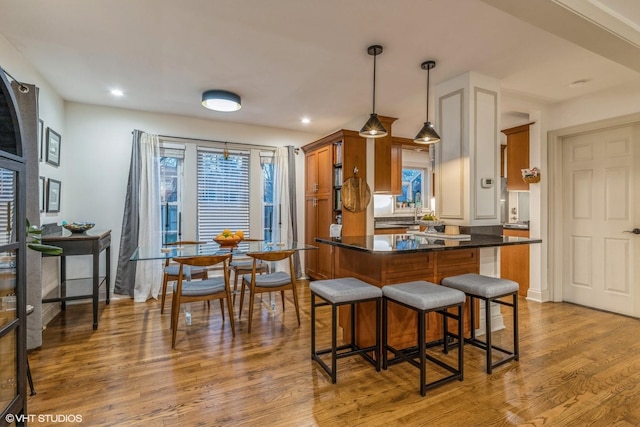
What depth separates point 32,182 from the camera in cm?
252

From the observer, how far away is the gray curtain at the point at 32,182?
8.17 feet

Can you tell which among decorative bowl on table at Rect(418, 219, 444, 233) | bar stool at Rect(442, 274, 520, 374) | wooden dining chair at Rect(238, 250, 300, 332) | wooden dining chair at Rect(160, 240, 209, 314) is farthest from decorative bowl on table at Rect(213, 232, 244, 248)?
bar stool at Rect(442, 274, 520, 374)

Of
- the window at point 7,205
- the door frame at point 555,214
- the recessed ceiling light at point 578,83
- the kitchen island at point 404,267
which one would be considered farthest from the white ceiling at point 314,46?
the kitchen island at point 404,267

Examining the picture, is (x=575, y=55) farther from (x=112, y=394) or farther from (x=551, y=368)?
(x=112, y=394)

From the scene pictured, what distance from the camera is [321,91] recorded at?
11.8 ft

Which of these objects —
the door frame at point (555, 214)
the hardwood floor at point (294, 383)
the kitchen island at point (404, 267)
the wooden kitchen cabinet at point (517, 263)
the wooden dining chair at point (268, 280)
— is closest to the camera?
the hardwood floor at point (294, 383)

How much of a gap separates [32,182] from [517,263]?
17.5ft

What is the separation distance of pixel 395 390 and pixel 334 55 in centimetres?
262

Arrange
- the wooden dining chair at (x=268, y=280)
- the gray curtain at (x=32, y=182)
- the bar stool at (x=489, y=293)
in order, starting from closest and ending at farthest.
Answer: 1. the bar stool at (x=489, y=293)
2. the gray curtain at (x=32, y=182)
3. the wooden dining chair at (x=268, y=280)

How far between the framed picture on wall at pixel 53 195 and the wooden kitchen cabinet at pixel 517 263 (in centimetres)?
528

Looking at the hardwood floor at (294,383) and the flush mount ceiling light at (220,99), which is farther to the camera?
the flush mount ceiling light at (220,99)

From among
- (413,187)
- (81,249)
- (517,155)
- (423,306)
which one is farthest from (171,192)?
(517,155)

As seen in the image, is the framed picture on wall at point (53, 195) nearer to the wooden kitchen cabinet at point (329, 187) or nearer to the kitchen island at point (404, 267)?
the kitchen island at point (404, 267)

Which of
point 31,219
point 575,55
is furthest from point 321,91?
point 31,219
